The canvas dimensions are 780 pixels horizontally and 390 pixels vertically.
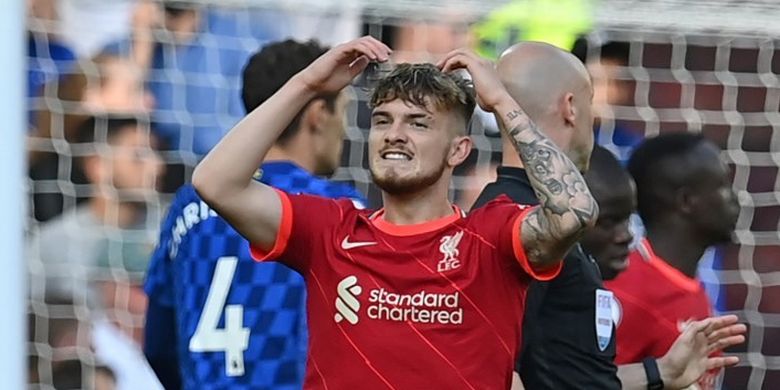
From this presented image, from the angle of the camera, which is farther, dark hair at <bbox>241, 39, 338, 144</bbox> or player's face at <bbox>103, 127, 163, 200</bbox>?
player's face at <bbox>103, 127, 163, 200</bbox>

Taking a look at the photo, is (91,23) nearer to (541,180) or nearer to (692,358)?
(692,358)

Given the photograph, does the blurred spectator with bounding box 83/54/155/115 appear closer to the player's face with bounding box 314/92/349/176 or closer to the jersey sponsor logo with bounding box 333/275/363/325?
the player's face with bounding box 314/92/349/176

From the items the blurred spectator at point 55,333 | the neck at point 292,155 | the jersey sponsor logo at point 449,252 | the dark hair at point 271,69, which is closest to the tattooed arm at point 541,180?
the jersey sponsor logo at point 449,252

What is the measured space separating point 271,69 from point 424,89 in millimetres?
1007

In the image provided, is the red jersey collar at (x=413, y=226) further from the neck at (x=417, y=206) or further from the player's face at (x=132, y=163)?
the player's face at (x=132, y=163)

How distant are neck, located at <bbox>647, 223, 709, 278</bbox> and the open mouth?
1.92 m

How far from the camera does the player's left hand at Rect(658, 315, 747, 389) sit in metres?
3.70

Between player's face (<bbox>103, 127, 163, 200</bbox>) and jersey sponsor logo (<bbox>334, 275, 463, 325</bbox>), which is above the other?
jersey sponsor logo (<bbox>334, 275, 463, 325</bbox>)

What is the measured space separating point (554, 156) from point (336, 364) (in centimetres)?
55

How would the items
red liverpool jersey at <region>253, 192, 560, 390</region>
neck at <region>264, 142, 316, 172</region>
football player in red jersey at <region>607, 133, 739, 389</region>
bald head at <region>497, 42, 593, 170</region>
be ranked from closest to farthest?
red liverpool jersey at <region>253, 192, 560, 390</region> < bald head at <region>497, 42, 593, 170</region> < neck at <region>264, 142, 316, 172</region> < football player in red jersey at <region>607, 133, 739, 389</region>

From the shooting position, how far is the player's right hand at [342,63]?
10.1 feet

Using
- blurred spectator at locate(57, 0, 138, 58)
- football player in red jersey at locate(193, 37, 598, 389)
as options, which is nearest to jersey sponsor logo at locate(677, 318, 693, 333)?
football player in red jersey at locate(193, 37, 598, 389)

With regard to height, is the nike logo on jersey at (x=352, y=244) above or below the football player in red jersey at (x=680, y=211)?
above

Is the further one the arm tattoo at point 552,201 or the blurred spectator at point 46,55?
the blurred spectator at point 46,55
